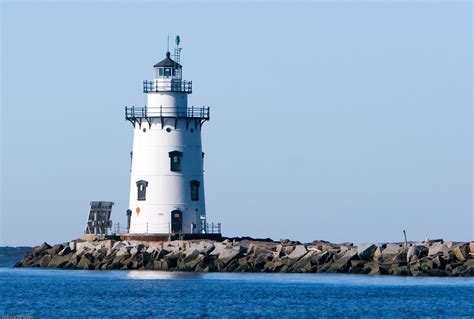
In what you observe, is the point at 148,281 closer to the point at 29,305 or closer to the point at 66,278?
the point at 66,278

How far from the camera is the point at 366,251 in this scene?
5912 cm

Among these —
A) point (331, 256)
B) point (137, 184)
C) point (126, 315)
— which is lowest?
point (126, 315)

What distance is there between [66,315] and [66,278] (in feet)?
51.9

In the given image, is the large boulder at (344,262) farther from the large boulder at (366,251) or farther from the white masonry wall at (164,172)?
the white masonry wall at (164,172)

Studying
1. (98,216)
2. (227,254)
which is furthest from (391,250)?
(98,216)

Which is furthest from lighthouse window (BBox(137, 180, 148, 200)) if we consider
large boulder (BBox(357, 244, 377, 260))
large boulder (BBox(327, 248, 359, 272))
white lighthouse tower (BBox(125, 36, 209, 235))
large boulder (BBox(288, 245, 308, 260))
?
large boulder (BBox(357, 244, 377, 260))

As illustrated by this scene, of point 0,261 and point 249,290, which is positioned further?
point 0,261

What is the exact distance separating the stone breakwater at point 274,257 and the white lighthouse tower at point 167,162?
69.8 inches

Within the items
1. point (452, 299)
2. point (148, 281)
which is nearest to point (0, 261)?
point (148, 281)

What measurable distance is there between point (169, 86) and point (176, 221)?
6062 mm

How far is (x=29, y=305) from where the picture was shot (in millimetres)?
48031

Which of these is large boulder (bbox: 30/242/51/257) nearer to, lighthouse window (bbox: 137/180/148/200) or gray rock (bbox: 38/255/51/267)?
gray rock (bbox: 38/255/51/267)

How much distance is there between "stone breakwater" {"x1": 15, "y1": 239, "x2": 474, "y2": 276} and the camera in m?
58.0

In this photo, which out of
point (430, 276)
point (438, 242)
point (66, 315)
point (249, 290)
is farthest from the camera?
point (438, 242)
